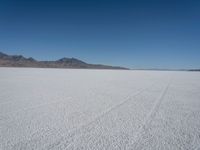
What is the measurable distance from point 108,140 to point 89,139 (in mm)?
303

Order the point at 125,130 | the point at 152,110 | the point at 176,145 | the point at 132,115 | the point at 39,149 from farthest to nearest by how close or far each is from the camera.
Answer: the point at 152,110
the point at 132,115
the point at 125,130
the point at 176,145
the point at 39,149

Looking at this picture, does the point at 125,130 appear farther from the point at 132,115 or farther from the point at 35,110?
the point at 35,110

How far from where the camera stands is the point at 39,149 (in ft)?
8.57

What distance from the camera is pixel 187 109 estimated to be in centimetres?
527

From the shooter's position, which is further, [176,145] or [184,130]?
[184,130]

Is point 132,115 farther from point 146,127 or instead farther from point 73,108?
point 73,108

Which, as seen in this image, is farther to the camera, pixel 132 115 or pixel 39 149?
pixel 132 115

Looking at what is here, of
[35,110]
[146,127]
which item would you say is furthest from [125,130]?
[35,110]

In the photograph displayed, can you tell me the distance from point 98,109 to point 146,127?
5.49ft

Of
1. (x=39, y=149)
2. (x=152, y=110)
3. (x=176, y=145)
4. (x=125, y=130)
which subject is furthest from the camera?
(x=152, y=110)

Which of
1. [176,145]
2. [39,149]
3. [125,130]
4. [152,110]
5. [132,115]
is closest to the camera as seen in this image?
[39,149]

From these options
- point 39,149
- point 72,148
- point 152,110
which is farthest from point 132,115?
point 39,149

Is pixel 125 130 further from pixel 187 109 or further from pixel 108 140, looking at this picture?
pixel 187 109

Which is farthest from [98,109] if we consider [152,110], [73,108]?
[152,110]
